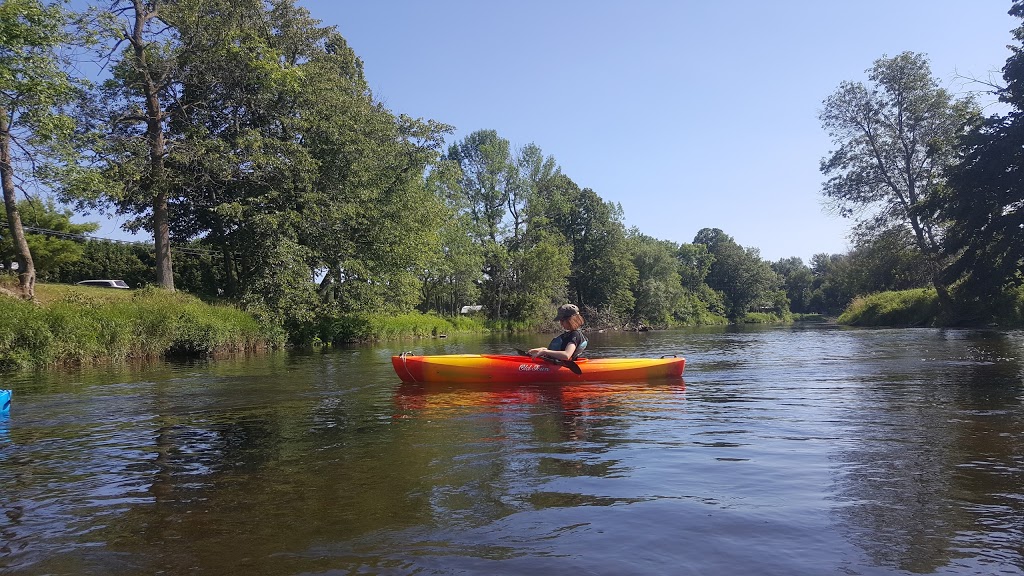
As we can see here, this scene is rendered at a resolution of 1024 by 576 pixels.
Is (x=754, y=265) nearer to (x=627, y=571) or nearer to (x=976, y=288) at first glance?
(x=976, y=288)

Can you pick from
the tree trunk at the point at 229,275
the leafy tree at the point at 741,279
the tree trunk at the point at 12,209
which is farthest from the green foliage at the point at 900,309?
the leafy tree at the point at 741,279

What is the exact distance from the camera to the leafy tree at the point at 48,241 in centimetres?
2620

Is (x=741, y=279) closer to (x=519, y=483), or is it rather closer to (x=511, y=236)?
(x=511, y=236)

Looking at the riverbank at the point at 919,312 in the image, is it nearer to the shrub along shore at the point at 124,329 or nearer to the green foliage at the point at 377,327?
the green foliage at the point at 377,327

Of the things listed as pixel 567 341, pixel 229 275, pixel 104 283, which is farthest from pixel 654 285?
pixel 567 341

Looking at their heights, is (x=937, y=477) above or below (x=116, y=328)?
below

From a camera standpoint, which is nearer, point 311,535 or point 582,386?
point 311,535

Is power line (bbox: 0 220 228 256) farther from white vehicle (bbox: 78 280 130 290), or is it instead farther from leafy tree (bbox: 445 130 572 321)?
leafy tree (bbox: 445 130 572 321)

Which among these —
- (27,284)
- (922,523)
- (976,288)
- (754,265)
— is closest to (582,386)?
(922,523)

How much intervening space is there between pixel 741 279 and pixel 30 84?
7773 centimetres

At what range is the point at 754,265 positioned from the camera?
8138cm

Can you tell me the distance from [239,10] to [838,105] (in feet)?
93.0

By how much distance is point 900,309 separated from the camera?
31.6 meters

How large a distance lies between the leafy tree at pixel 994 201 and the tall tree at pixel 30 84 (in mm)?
28769
